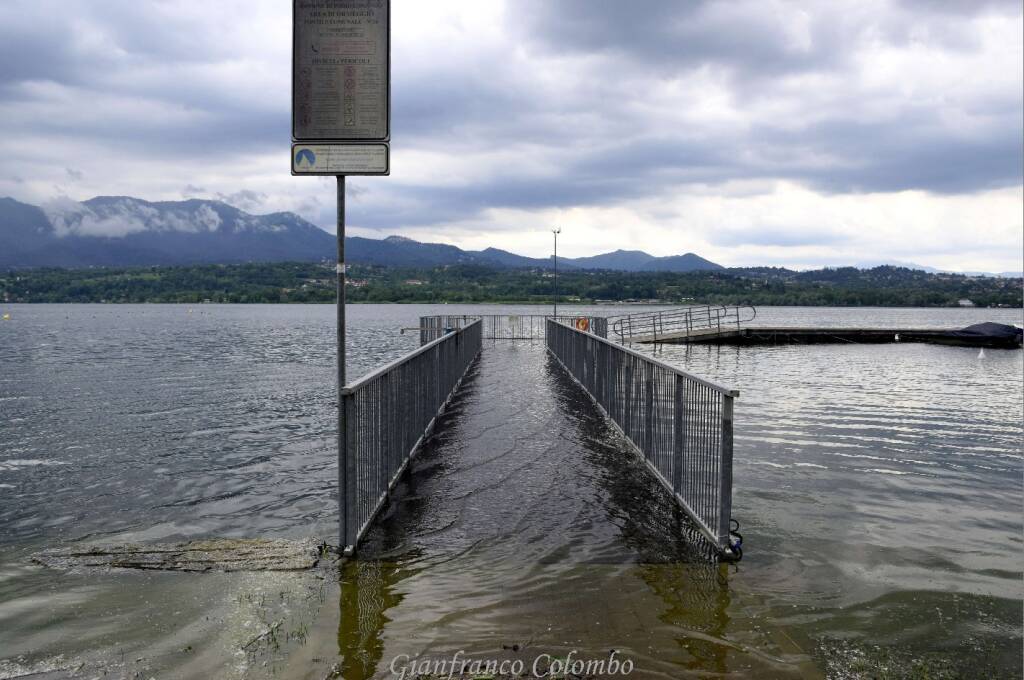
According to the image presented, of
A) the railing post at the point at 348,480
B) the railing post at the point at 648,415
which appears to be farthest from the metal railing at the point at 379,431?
the railing post at the point at 648,415

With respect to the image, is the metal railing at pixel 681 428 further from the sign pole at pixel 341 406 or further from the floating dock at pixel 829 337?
the floating dock at pixel 829 337

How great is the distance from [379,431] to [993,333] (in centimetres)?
4173

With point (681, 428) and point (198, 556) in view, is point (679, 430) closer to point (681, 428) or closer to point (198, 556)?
point (681, 428)

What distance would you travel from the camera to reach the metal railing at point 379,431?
5.35m

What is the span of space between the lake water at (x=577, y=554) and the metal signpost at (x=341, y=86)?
6.19ft

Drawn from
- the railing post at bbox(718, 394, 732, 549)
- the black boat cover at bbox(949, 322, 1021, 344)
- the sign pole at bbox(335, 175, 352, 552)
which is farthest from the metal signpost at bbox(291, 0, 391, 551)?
the black boat cover at bbox(949, 322, 1021, 344)

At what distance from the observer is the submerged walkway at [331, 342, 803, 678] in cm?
395

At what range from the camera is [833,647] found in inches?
163

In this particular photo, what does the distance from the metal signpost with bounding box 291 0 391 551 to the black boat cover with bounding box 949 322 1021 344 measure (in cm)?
4202

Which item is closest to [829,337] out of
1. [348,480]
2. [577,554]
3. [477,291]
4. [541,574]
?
[577,554]

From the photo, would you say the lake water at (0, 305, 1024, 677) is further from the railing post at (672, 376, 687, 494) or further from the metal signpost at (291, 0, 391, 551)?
the metal signpost at (291, 0, 391, 551)

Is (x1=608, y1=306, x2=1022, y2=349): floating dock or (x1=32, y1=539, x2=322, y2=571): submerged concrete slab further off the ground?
(x1=608, y1=306, x2=1022, y2=349): floating dock

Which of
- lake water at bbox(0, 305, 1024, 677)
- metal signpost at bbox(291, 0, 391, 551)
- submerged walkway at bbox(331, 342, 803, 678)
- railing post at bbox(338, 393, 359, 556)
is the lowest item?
lake water at bbox(0, 305, 1024, 677)

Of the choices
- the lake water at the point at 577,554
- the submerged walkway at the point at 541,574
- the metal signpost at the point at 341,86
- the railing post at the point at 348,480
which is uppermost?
the metal signpost at the point at 341,86
